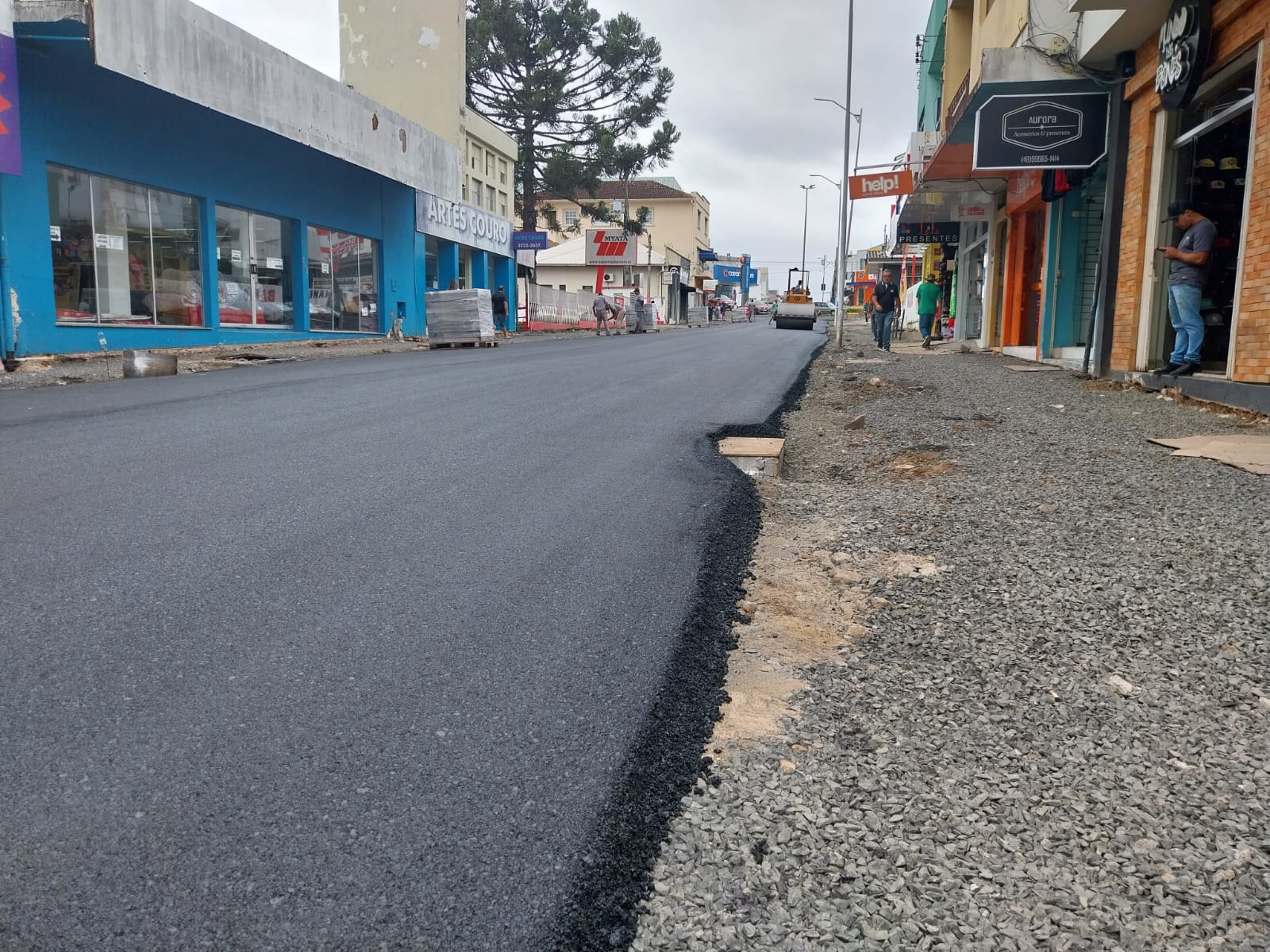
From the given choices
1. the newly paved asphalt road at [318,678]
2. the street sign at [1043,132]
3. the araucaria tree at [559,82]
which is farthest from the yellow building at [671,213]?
the newly paved asphalt road at [318,678]

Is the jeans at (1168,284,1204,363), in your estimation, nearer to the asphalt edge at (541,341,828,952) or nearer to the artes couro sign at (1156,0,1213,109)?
the artes couro sign at (1156,0,1213,109)

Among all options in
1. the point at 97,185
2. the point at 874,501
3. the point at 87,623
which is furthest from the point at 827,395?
the point at 97,185

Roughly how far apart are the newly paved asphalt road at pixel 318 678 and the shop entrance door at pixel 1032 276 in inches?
632

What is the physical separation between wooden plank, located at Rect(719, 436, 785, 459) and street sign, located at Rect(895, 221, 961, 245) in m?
25.9

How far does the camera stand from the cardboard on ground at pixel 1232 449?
19.8ft

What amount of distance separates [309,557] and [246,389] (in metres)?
7.26

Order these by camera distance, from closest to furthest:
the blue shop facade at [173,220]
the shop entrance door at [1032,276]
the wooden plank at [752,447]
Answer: the wooden plank at [752,447] < the blue shop facade at [173,220] < the shop entrance door at [1032,276]

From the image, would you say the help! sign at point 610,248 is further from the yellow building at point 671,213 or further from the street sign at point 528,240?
the street sign at point 528,240

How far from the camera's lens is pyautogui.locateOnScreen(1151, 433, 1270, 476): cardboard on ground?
19.8ft

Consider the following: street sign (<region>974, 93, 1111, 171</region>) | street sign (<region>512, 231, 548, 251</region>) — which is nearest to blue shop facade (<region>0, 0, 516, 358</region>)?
street sign (<region>512, 231, 548, 251</region>)

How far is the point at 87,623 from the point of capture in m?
3.29

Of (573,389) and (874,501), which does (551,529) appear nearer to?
(874,501)

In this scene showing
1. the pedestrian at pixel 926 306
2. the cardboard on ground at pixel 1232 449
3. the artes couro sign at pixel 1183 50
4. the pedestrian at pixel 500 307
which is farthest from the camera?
the pedestrian at pixel 500 307

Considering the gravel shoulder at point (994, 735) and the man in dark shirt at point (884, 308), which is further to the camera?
the man in dark shirt at point (884, 308)
